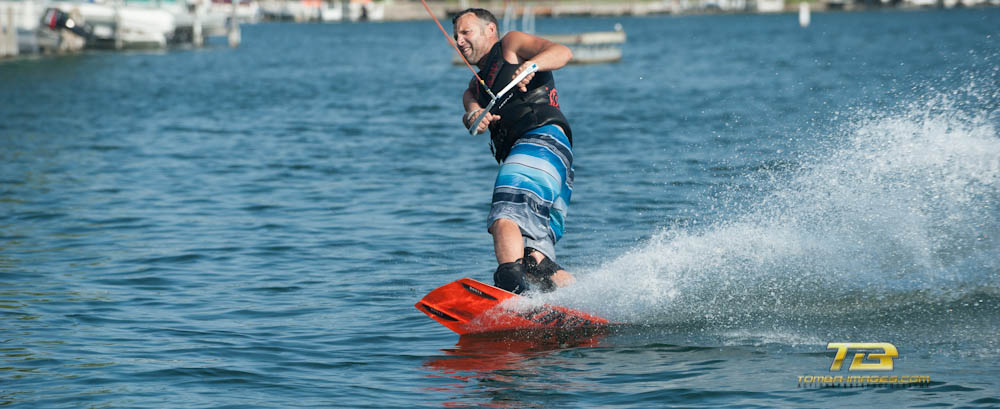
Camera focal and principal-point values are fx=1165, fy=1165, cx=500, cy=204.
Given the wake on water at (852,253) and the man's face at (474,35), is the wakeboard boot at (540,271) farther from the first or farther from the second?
the man's face at (474,35)

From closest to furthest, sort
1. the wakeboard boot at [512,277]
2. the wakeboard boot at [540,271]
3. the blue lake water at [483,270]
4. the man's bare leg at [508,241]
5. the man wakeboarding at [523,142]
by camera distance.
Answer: the blue lake water at [483,270]
the wakeboard boot at [512,277]
the man's bare leg at [508,241]
the man wakeboarding at [523,142]
the wakeboard boot at [540,271]

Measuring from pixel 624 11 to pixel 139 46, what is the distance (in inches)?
3796

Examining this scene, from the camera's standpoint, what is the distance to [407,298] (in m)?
8.47

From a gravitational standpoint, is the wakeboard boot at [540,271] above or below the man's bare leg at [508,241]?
below

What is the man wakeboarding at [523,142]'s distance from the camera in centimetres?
678

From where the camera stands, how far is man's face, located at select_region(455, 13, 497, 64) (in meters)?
7.08

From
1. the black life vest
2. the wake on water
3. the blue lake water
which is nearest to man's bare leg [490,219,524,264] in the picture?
the wake on water

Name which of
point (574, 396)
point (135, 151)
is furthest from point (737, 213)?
point (135, 151)

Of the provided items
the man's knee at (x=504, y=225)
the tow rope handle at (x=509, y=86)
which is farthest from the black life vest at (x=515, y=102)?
the man's knee at (x=504, y=225)

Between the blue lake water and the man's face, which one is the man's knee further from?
the man's face

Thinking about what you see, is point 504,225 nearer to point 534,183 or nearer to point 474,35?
point 534,183

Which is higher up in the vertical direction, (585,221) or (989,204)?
(989,204)

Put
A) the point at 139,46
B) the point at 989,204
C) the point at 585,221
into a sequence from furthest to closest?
the point at 139,46
the point at 585,221
the point at 989,204

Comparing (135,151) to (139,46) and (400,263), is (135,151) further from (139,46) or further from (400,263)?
(139,46)
